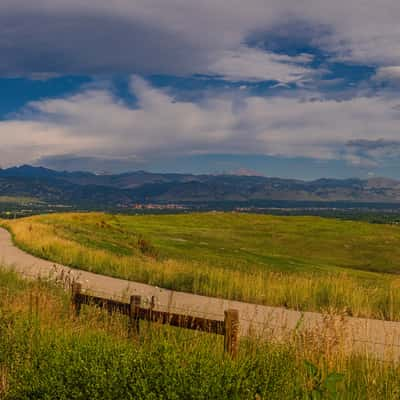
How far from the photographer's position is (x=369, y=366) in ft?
30.2

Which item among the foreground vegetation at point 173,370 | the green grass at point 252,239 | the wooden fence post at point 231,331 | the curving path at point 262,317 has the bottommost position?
the green grass at point 252,239

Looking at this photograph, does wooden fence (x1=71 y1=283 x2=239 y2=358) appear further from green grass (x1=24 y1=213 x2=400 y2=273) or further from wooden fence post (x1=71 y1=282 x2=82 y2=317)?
green grass (x1=24 y1=213 x2=400 y2=273)

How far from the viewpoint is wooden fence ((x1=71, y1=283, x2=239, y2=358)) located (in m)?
8.53

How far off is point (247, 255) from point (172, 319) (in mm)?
37682

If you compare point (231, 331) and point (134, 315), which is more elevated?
point (231, 331)

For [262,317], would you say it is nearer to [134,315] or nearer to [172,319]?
[134,315]

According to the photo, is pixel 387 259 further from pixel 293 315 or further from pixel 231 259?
pixel 293 315

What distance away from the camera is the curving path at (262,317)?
31.6ft

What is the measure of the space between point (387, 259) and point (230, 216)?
34584 millimetres

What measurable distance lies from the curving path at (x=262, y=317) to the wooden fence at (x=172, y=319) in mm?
1278

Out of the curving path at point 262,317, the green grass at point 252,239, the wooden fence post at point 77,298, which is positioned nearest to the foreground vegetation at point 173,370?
the curving path at point 262,317

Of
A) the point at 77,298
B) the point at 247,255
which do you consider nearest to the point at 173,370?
the point at 77,298

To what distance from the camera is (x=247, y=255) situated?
47.0 m

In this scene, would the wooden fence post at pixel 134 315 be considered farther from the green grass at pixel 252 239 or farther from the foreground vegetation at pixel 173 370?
the green grass at pixel 252 239
